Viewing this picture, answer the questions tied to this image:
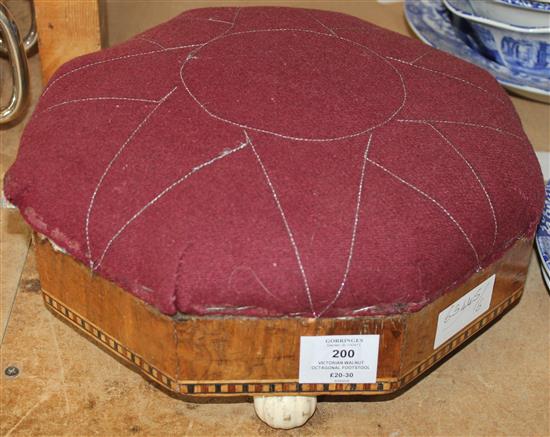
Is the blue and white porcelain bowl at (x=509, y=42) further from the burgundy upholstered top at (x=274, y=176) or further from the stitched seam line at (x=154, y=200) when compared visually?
the stitched seam line at (x=154, y=200)

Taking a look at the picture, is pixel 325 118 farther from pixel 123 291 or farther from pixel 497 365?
pixel 497 365

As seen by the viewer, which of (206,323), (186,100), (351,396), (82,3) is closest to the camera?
(206,323)

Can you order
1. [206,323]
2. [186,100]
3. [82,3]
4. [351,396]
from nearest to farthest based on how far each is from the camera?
[206,323] < [186,100] < [351,396] < [82,3]

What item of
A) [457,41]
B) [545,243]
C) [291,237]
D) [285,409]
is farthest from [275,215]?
[457,41]

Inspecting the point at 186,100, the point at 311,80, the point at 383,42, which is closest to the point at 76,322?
the point at 186,100

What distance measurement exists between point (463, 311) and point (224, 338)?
0.90ft

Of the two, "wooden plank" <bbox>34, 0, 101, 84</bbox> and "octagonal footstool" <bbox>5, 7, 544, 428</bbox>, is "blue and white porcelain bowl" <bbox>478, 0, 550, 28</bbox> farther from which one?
"wooden plank" <bbox>34, 0, 101, 84</bbox>

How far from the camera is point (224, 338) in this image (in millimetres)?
933

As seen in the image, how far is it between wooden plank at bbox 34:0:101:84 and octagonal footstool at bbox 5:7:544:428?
364 millimetres

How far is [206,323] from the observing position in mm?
918

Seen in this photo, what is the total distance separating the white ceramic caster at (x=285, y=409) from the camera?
40.5 inches

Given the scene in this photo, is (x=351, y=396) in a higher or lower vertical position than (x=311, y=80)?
lower

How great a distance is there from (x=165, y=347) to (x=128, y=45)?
0.42 metres

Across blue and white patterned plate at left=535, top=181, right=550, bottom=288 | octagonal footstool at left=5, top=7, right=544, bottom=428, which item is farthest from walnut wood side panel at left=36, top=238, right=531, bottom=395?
blue and white patterned plate at left=535, top=181, right=550, bottom=288
